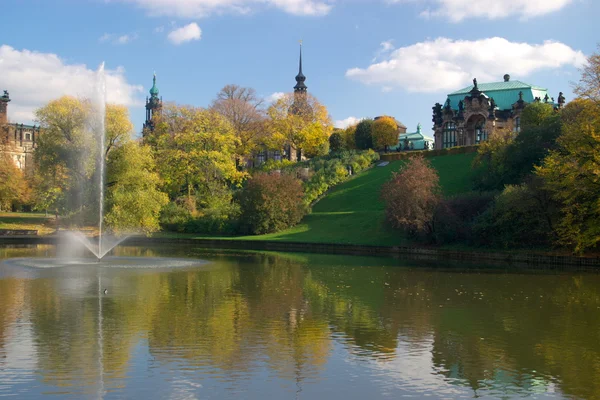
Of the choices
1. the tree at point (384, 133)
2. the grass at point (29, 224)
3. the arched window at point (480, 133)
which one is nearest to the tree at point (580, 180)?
the grass at point (29, 224)

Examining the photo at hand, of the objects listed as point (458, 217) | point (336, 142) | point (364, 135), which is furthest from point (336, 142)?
point (458, 217)

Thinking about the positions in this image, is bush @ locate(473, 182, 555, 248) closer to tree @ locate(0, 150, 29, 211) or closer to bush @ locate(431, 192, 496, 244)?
bush @ locate(431, 192, 496, 244)

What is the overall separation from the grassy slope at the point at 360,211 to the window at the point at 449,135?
→ 18466mm

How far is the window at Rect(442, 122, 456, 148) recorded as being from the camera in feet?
310

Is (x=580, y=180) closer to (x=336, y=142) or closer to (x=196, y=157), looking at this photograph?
(x=196, y=157)

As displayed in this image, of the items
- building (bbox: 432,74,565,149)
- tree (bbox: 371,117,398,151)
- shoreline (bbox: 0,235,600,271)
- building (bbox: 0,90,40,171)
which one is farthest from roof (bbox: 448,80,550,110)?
building (bbox: 0,90,40,171)

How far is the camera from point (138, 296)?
70.1ft

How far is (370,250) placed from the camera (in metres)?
46.1

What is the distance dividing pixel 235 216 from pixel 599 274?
3428 cm

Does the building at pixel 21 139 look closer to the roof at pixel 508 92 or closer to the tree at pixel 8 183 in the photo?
the tree at pixel 8 183

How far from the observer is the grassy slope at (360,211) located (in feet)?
168

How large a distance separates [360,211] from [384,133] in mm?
30552

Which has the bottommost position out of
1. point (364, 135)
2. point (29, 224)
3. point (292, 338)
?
point (292, 338)

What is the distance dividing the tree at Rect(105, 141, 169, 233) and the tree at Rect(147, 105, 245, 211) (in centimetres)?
578
